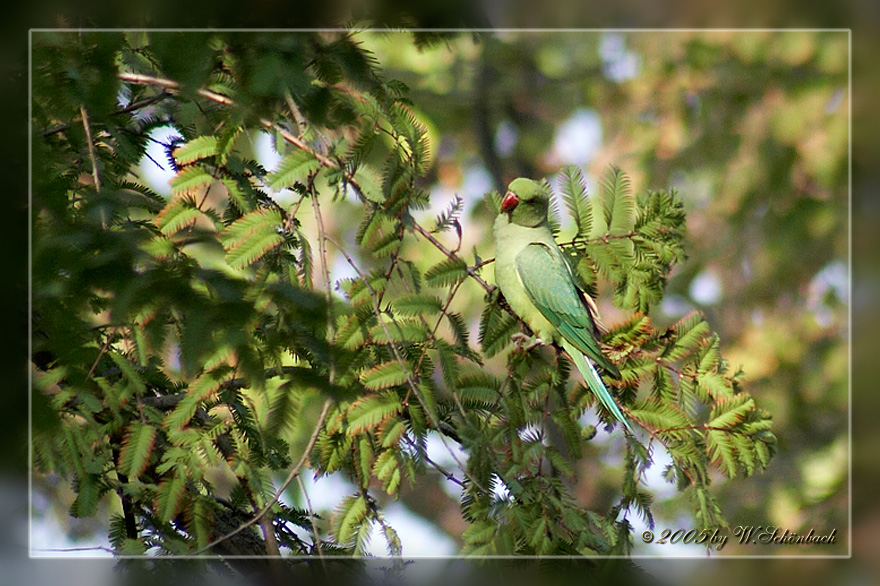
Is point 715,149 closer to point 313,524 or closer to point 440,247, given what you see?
point 440,247

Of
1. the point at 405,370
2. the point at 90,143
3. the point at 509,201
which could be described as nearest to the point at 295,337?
the point at 405,370

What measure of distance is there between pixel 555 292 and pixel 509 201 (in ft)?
0.84

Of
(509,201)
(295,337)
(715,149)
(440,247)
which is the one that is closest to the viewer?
(295,337)

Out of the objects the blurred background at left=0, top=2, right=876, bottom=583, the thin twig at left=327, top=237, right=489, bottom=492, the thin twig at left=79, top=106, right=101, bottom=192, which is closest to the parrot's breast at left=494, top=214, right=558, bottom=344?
the thin twig at left=327, top=237, right=489, bottom=492

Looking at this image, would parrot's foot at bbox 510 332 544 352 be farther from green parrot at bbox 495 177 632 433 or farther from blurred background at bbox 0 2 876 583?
blurred background at bbox 0 2 876 583

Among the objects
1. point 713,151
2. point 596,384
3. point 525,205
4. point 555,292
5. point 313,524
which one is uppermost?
point 713,151

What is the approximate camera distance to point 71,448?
3.76 feet

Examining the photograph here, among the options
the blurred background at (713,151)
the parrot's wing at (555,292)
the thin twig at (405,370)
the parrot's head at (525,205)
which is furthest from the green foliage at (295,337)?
the blurred background at (713,151)

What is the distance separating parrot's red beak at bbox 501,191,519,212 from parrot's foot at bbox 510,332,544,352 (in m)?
0.32

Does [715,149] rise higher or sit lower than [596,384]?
higher

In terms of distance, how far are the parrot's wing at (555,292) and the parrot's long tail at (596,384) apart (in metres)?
0.04

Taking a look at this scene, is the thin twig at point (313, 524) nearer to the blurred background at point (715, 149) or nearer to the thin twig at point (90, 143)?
A: the thin twig at point (90, 143)

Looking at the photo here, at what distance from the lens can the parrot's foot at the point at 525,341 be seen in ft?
5.34

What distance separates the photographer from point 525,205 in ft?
5.89
